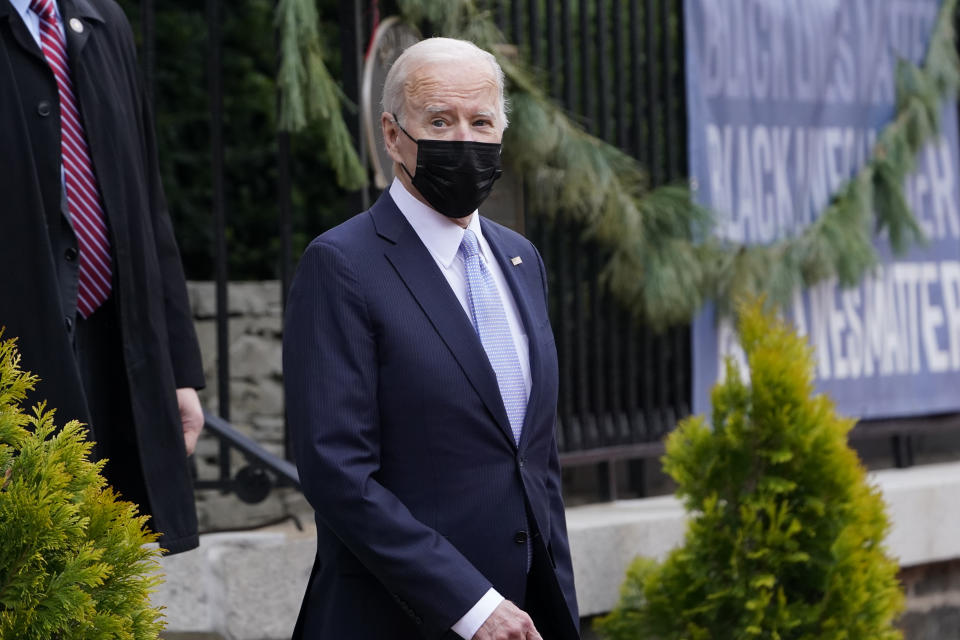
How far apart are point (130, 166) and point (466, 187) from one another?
2.45 ft

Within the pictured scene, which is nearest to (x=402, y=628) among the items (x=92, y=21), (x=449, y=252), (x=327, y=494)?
(x=327, y=494)

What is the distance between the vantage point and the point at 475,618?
2.25 metres

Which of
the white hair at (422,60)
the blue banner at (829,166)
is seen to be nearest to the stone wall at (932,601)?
the blue banner at (829,166)

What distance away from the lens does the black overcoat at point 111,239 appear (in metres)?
2.53

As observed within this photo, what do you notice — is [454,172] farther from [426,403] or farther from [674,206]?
[674,206]

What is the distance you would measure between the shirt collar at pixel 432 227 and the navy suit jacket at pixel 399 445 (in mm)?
29

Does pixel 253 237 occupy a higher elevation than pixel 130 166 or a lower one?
lower

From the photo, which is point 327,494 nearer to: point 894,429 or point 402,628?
point 402,628

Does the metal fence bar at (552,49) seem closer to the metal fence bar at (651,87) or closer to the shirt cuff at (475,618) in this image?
the metal fence bar at (651,87)

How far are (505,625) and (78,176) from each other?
119 centimetres

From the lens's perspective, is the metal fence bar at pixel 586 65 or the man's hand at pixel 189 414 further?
the metal fence bar at pixel 586 65

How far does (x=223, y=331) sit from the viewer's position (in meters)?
4.33

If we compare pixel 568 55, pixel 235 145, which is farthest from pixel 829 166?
pixel 235 145

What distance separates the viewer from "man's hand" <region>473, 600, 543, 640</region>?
2.25m
